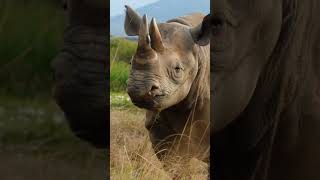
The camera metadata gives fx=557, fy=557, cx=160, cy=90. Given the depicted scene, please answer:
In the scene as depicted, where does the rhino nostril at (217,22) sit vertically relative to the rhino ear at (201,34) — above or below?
above

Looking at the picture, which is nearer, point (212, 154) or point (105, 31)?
point (105, 31)

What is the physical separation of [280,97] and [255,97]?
0.15 ft

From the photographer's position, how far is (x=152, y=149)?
1.38 m

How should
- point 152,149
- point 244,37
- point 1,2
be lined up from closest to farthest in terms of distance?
point 1,2, point 244,37, point 152,149

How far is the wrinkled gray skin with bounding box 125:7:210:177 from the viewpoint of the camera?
122cm

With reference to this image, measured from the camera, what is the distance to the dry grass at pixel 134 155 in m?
1.19

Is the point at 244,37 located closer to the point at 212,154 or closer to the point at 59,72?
the point at 212,154

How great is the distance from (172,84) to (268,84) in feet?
1.23

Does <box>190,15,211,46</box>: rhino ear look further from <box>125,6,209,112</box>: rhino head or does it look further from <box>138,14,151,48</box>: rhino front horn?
<box>138,14,151,48</box>: rhino front horn

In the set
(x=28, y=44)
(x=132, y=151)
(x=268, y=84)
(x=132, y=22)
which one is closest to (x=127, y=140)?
(x=132, y=151)

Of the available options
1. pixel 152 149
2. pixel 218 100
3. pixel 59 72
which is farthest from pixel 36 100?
pixel 152 149

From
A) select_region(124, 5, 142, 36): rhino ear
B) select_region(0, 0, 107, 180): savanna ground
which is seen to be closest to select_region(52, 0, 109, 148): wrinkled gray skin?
select_region(0, 0, 107, 180): savanna ground

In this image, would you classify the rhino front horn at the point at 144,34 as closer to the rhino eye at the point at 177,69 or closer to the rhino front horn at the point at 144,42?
the rhino front horn at the point at 144,42

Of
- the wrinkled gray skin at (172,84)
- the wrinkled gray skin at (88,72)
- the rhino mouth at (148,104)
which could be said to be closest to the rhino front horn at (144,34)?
the wrinkled gray skin at (172,84)
